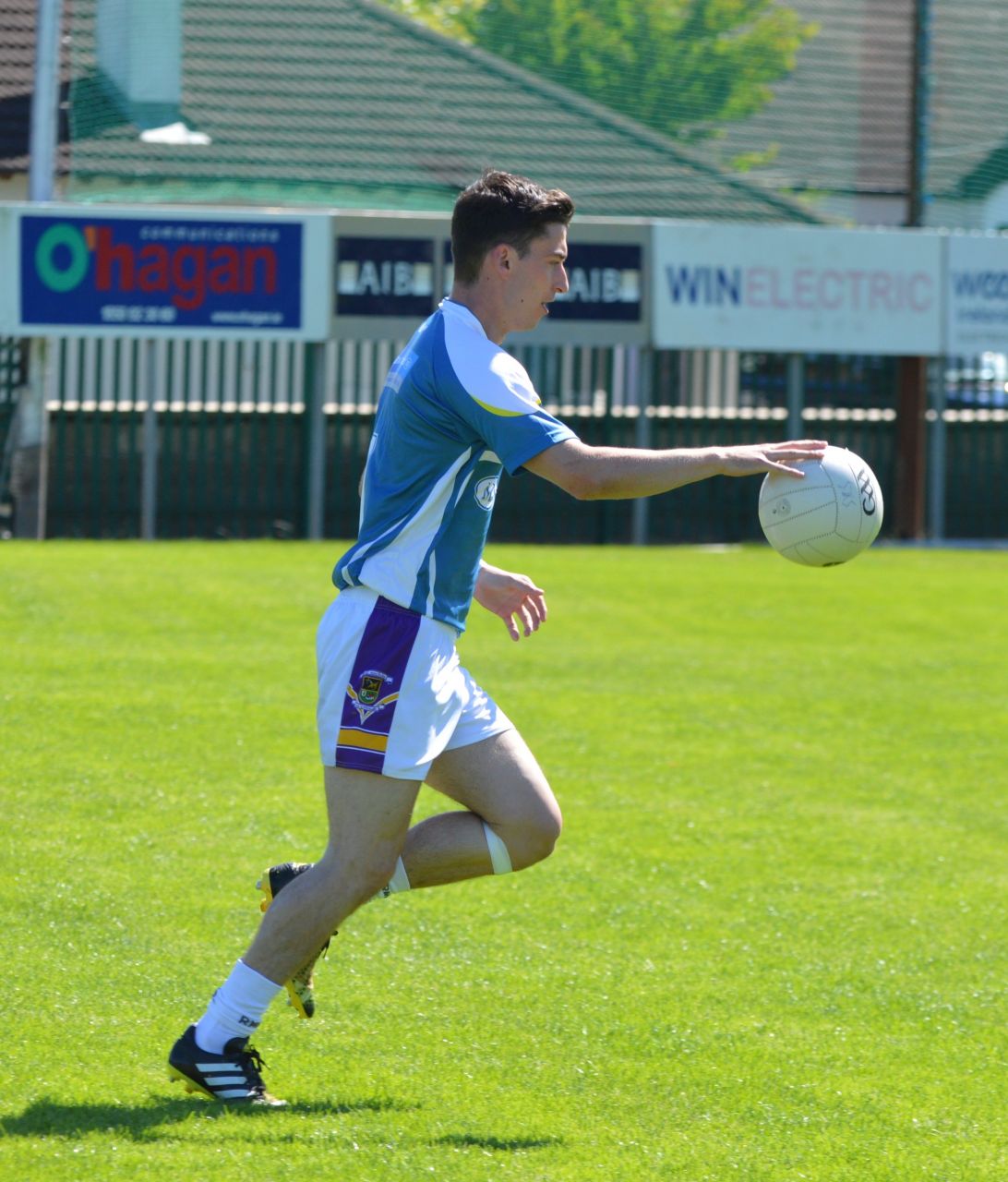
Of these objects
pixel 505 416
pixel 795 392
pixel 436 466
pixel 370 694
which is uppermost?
pixel 505 416

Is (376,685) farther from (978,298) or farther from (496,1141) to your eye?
(978,298)

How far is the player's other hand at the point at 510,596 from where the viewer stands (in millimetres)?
5168

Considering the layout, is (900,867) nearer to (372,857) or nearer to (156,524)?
(372,857)

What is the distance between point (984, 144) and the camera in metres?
25.1

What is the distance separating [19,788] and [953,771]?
4.54 meters

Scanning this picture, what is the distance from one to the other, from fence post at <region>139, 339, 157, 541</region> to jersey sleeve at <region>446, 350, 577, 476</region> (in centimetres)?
1517

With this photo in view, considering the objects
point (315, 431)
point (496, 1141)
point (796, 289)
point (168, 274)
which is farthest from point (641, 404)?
A: point (496, 1141)

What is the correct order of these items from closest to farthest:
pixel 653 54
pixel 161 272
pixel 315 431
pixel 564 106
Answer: pixel 161 272 → pixel 315 431 → pixel 564 106 → pixel 653 54

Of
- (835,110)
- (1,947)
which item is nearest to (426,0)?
(835,110)

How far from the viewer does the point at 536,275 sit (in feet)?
15.3

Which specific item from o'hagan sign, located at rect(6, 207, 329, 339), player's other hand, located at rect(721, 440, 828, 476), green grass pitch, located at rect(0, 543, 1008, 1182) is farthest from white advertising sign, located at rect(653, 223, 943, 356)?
player's other hand, located at rect(721, 440, 828, 476)

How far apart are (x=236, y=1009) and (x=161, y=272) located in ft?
49.9

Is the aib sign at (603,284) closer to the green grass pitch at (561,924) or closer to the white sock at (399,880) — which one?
the green grass pitch at (561,924)

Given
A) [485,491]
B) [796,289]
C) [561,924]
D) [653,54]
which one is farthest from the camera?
[653,54]
